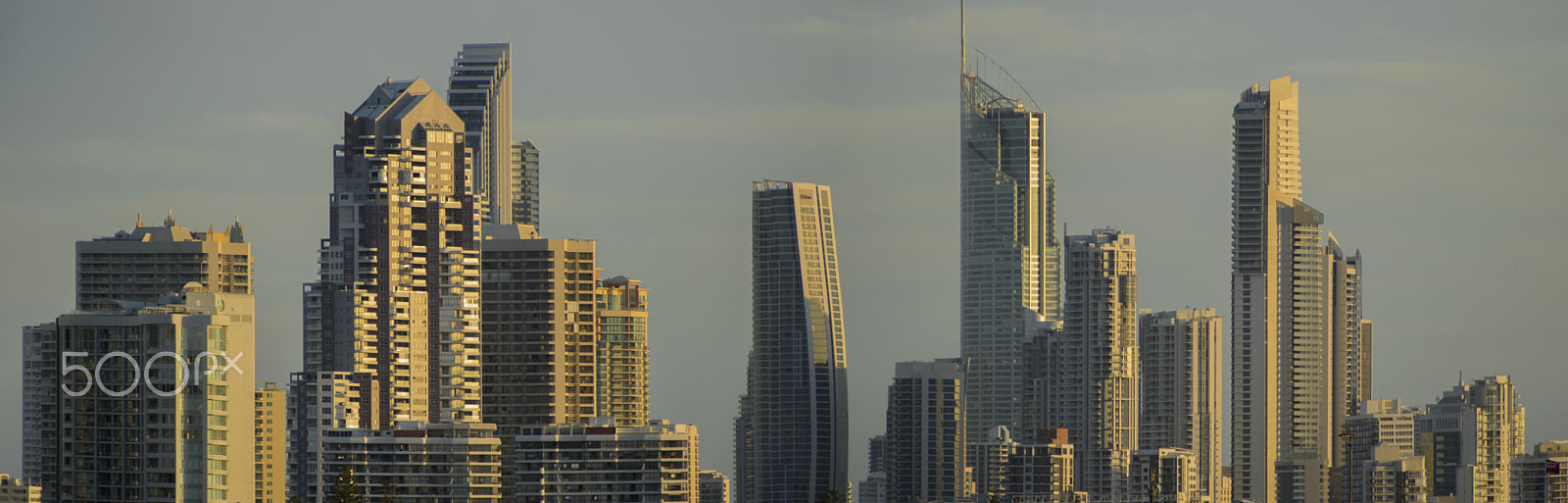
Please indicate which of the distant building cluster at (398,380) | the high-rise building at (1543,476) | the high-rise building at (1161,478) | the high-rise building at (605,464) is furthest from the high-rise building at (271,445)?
the high-rise building at (1543,476)

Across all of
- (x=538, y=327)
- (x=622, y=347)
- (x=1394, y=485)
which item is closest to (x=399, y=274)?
(x=538, y=327)

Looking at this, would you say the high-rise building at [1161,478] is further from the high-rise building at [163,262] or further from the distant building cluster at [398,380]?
the high-rise building at [163,262]

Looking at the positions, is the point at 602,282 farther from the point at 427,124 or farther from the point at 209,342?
the point at 209,342

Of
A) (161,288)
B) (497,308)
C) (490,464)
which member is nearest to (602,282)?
(497,308)

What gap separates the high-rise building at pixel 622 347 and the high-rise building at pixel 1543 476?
68307mm

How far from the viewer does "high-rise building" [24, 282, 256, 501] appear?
97.8 m

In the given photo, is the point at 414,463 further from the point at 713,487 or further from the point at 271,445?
the point at 713,487

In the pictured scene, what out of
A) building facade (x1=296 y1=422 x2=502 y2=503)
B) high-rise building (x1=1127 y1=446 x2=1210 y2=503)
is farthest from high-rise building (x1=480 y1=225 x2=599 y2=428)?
high-rise building (x1=1127 y1=446 x2=1210 y2=503)

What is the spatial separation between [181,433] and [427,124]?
273 ft

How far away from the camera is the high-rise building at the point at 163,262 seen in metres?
157

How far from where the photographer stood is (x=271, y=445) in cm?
14162

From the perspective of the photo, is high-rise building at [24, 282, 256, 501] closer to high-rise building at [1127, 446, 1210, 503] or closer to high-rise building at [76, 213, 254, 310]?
high-rise building at [76, 213, 254, 310]

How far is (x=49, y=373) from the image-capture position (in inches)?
4624

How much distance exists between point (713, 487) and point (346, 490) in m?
61.8
